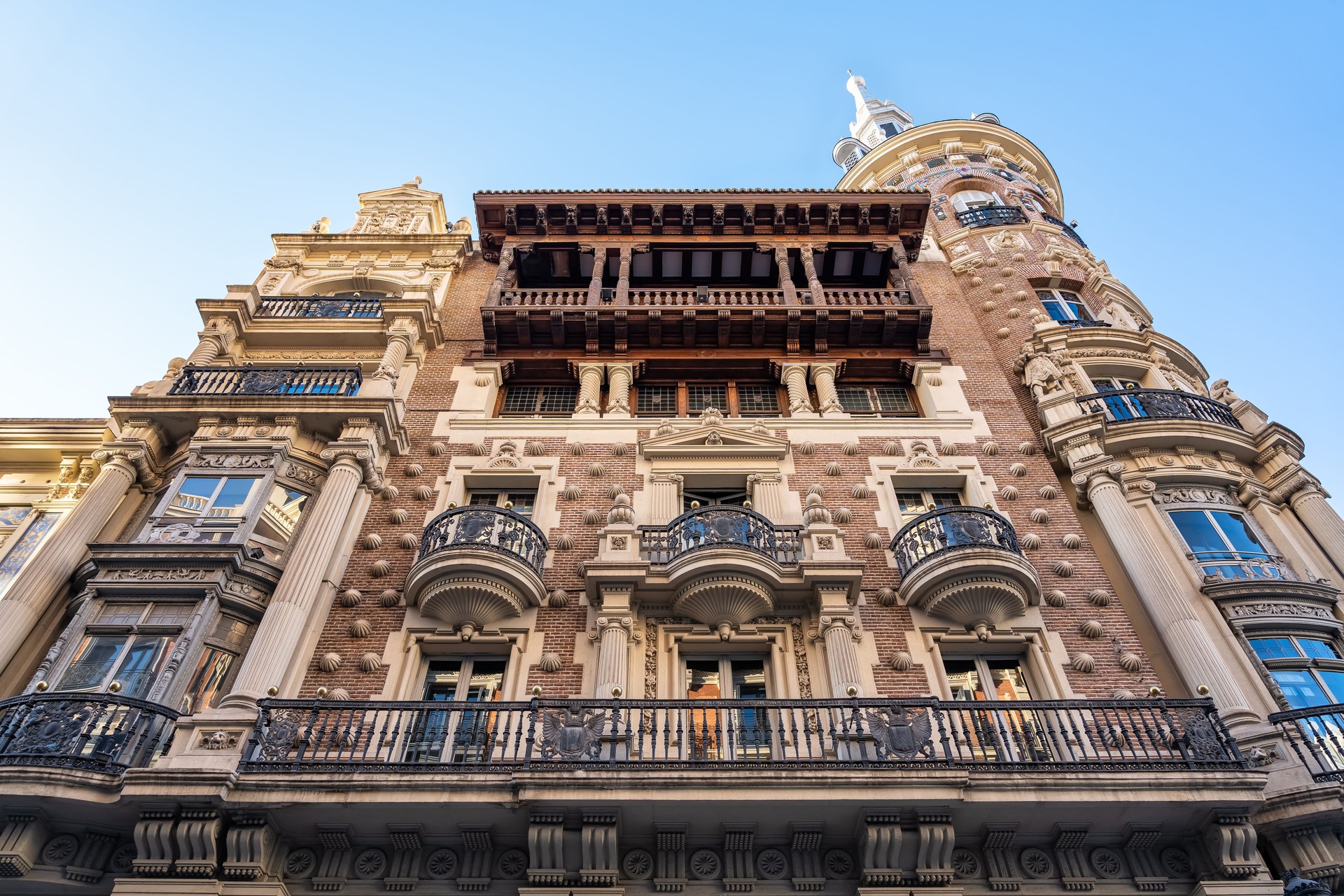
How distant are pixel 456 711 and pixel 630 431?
26.3ft

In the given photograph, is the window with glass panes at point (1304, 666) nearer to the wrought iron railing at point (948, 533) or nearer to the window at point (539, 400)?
the wrought iron railing at point (948, 533)

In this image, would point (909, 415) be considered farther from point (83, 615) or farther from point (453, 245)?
point (83, 615)

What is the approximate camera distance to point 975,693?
14.5 metres

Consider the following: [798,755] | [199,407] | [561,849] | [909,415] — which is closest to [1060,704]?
[798,755]

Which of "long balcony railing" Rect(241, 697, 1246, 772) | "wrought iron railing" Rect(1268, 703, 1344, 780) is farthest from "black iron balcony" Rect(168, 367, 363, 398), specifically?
"wrought iron railing" Rect(1268, 703, 1344, 780)

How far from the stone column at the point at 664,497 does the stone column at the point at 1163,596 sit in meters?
7.74

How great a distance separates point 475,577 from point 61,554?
273 inches

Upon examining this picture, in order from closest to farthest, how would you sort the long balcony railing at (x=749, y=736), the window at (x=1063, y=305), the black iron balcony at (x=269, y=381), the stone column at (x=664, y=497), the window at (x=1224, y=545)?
the long balcony railing at (x=749, y=736), the window at (x=1224, y=545), the stone column at (x=664, y=497), the black iron balcony at (x=269, y=381), the window at (x=1063, y=305)

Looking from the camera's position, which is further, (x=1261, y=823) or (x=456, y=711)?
(x=456, y=711)

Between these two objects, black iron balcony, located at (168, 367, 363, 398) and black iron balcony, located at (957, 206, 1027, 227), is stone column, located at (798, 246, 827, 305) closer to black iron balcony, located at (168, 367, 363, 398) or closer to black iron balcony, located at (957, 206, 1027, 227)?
black iron balcony, located at (957, 206, 1027, 227)

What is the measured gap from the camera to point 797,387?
20.7 meters

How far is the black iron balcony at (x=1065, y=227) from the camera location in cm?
2808

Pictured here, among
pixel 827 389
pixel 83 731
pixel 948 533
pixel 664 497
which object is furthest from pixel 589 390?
pixel 83 731

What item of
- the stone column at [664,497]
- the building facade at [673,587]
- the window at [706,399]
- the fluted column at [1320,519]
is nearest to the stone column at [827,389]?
the building facade at [673,587]
